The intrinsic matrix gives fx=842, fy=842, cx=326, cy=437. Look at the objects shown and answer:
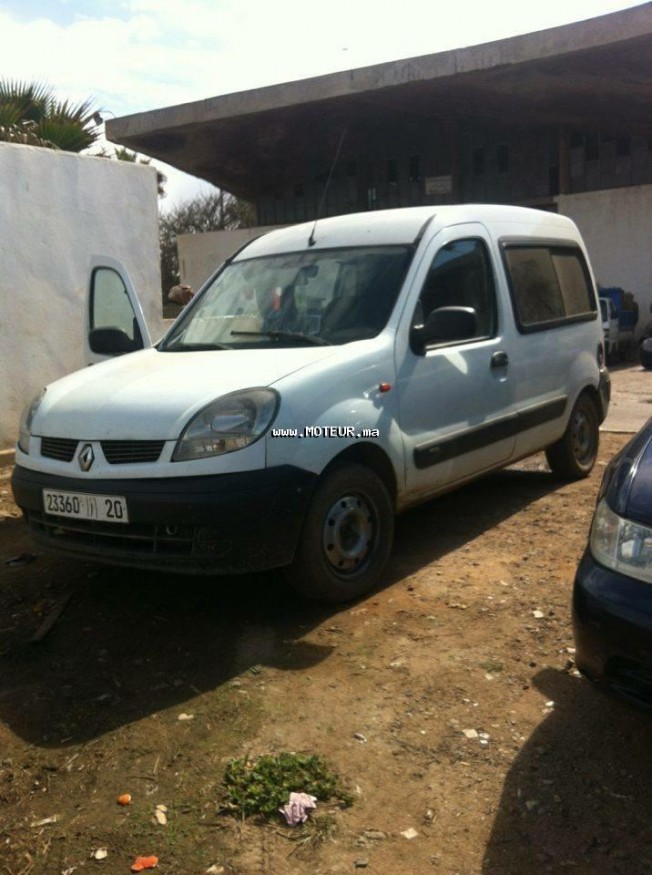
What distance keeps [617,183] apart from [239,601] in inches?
839

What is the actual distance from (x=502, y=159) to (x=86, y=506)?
23334 mm

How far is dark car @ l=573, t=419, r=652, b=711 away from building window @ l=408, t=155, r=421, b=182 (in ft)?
80.6

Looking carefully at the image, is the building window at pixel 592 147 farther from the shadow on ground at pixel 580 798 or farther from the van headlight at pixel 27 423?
the shadow on ground at pixel 580 798

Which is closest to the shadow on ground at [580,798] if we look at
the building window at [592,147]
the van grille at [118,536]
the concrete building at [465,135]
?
the van grille at [118,536]

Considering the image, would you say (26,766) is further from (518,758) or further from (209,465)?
(518,758)

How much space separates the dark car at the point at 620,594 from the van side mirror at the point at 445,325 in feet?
5.34

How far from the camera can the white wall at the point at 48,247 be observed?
26.0 feet

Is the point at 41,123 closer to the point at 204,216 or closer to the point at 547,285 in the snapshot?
the point at 547,285

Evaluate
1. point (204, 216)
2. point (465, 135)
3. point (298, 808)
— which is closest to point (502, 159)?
point (465, 135)

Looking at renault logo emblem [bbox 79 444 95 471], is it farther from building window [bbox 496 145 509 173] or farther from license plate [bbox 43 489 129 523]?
building window [bbox 496 145 509 173]

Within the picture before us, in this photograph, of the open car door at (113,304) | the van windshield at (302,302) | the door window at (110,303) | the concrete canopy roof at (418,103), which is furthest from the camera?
the concrete canopy roof at (418,103)

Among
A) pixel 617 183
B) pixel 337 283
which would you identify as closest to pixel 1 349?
pixel 337 283

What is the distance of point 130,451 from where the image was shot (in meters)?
3.59

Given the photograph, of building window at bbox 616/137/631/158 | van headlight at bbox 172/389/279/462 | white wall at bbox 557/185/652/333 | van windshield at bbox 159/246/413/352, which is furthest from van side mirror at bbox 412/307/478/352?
building window at bbox 616/137/631/158
